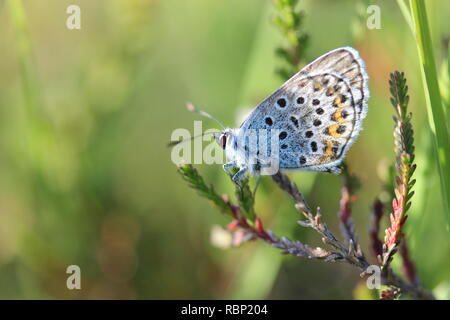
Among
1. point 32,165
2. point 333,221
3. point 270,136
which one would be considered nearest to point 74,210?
point 32,165

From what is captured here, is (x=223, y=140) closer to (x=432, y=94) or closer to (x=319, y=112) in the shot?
(x=319, y=112)

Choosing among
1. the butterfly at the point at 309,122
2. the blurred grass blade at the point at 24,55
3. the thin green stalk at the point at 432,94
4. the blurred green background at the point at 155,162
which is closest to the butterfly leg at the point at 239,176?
the butterfly at the point at 309,122

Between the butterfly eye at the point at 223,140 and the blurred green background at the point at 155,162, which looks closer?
the butterfly eye at the point at 223,140

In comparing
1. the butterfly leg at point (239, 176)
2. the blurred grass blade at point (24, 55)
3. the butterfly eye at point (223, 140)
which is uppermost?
the blurred grass blade at point (24, 55)

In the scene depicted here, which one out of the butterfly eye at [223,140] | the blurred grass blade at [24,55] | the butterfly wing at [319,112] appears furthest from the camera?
the blurred grass blade at [24,55]

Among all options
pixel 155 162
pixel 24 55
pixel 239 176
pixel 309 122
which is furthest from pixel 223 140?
pixel 155 162

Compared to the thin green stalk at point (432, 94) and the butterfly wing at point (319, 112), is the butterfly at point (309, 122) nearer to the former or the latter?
the butterfly wing at point (319, 112)

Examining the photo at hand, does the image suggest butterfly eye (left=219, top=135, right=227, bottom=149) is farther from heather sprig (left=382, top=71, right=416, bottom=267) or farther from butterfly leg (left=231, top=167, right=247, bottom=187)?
heather sprig (left=382, top=71, right=416, bottom=267)
